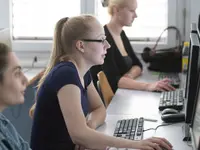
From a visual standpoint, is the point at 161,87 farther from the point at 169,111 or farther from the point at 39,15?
the point at 39,15

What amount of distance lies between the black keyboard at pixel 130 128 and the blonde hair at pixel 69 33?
41 cm

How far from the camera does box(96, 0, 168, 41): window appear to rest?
12.6 ft

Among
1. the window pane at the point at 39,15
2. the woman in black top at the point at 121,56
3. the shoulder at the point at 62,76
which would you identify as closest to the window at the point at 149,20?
the window pane at the point at 39,15

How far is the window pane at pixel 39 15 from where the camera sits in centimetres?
396

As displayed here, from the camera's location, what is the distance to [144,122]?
6.98 ft

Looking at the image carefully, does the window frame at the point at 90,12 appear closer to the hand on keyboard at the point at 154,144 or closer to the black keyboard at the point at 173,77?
the black keyboard at the point at 173,77

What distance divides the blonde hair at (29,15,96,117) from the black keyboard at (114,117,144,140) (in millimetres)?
410

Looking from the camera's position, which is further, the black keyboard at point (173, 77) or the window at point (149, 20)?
the window at point (149, 20)

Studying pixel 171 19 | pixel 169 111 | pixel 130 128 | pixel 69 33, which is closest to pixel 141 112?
pixel 169 111

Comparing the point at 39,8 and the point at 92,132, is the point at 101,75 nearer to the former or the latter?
the point at 92,132

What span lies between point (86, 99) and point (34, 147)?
38 centimetres

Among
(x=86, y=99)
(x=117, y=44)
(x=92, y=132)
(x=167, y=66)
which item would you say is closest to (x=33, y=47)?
(x=117, y=44)

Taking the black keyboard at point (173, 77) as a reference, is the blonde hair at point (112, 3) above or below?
above

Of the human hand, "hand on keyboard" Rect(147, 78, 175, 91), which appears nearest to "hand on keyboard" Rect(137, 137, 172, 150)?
the human hand
